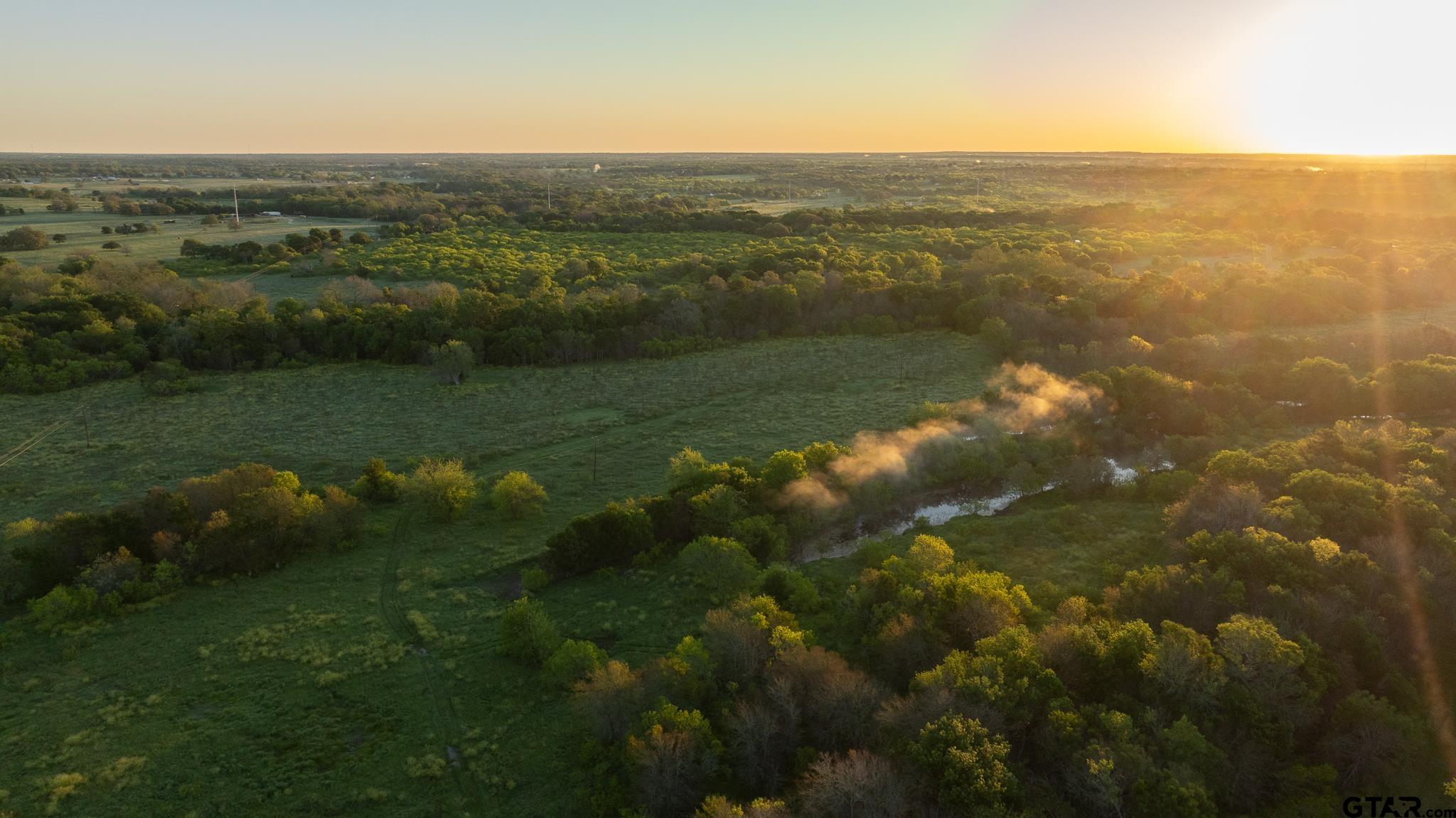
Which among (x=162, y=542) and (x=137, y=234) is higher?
(x=137, y=234)

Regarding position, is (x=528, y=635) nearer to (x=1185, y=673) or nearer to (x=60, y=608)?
(x=60, y=608)

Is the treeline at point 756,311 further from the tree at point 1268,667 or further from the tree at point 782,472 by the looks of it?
the tree at point 1268,667

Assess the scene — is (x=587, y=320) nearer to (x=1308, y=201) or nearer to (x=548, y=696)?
(x=548, y=696)

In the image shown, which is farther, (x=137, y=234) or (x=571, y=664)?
(x=137, y=234)

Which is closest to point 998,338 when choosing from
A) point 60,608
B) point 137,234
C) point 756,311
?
point 756,311

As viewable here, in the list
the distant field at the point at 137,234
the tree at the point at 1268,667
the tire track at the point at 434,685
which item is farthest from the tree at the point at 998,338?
the distant field at the point at 137,234

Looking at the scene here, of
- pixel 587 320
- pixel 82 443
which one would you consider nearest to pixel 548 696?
pixel 82 443

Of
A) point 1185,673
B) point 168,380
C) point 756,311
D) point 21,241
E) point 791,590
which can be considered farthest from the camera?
point 21,241
